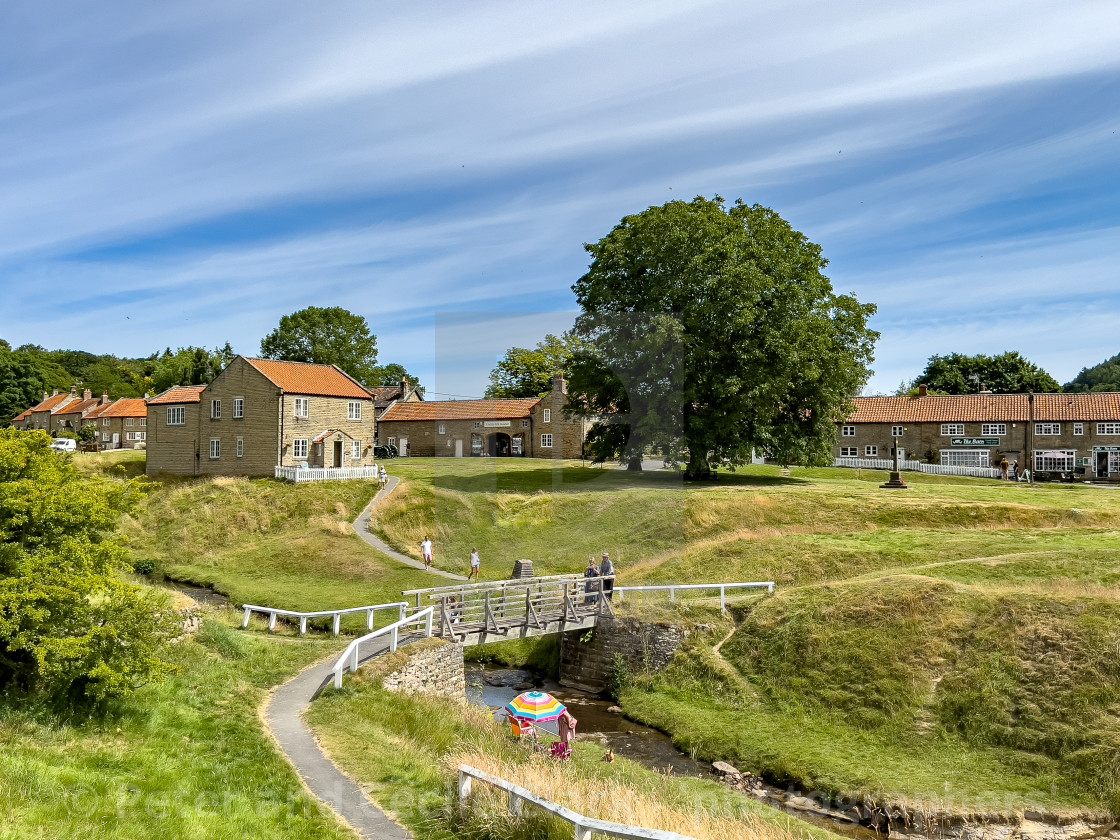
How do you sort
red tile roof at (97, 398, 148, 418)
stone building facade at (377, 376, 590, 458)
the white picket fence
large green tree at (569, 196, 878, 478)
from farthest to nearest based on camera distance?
red tile roof at (97, 398, 148, 418) < stone building facade at (377, 376, 590, 458) < the white picket fence < large green tree at (569, 196, 878, 478)

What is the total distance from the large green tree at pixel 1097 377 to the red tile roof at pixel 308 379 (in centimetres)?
11391

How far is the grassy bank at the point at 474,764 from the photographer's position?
10039 mm

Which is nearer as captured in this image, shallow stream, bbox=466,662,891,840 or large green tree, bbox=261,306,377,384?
shallow stream, bbox=466,662,891,840

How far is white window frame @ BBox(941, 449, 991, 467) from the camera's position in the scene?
199 ft

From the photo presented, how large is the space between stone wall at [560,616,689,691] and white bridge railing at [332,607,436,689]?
5683mm

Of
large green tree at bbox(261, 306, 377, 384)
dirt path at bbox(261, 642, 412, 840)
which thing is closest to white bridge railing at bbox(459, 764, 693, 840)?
dirt path at bbox(261, 642, 412, 840)

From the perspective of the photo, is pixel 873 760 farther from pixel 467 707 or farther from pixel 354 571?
pixel 354 571

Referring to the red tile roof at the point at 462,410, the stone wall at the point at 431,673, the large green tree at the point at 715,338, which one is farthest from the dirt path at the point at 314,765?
the red tile roof at the point at 462,410

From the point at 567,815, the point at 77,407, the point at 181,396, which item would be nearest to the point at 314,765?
the point at 567,815

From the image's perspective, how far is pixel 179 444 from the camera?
57.1m

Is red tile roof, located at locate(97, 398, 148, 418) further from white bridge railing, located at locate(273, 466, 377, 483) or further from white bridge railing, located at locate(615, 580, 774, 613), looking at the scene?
white bridge railing, located at locate(615, 580, 774, 613)

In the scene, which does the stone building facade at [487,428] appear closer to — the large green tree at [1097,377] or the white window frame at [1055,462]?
the white window frame at [1055,462]

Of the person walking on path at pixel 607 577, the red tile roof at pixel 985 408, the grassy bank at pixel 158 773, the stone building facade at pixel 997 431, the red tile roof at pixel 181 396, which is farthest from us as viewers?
the red tile roof at pixel 985 408

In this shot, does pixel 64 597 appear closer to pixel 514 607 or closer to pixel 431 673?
pixel 431 673
